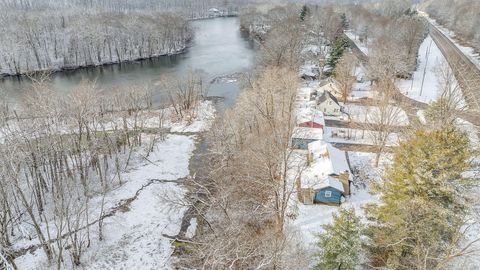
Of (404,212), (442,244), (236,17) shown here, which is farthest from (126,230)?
(236,17)

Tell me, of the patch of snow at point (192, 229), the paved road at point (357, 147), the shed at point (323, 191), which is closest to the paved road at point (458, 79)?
the paved road at point (357, 147)

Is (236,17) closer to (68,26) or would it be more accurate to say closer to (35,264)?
(68,26)

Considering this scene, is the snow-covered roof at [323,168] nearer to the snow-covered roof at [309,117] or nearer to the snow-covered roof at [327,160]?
the snow-covered roof at [327,160]

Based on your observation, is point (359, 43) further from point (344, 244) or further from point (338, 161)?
point (344, 244)

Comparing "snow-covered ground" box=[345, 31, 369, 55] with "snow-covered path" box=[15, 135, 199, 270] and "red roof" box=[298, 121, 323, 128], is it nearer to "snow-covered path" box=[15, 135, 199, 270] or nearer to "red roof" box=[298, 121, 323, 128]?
"red roof" box=[298, 121, 323, 128]

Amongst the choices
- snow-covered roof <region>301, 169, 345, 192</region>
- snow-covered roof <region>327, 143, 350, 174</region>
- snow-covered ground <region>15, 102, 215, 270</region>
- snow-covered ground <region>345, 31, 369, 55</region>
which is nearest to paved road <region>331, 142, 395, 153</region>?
snow-covered roof <region>327, 143, 350, 174</region>

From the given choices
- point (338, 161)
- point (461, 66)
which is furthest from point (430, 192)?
point (461, 66)
